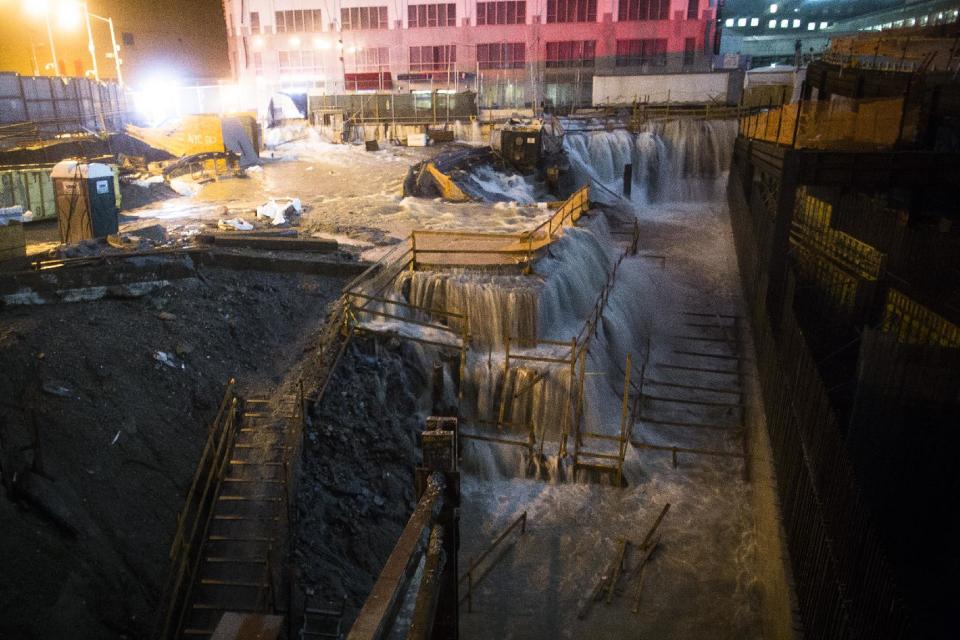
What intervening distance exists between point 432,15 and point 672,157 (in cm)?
2085

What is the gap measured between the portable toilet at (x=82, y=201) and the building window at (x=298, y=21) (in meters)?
35.4

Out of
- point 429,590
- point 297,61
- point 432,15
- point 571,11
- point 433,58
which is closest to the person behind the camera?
point 429,590

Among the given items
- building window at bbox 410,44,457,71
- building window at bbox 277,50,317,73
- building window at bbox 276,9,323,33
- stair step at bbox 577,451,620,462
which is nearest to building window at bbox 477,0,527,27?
building window at bbox 410,44,457,71

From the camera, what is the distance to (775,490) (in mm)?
10398

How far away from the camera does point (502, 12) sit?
149 ft

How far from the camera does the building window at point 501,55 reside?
150 ft

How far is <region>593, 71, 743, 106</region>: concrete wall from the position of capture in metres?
39.7

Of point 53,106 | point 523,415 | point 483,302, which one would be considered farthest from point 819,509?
point 53,106

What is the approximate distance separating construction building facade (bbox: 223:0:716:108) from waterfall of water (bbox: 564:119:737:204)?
354 inches

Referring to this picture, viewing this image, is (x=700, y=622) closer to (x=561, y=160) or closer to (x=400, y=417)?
(x=400, y=417)

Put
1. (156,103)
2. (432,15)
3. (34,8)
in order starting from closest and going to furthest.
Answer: (156,103) → (34,8) → (432,15)

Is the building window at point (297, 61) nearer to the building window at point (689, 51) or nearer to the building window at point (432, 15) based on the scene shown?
the building window at point (432, 15)

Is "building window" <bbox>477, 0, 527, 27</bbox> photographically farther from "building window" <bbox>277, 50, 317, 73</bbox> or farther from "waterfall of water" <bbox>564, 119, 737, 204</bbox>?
"waterfall of water" <bbox>564, 119, 737, 204</bbox>

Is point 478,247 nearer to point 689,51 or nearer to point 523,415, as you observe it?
point 523,415
